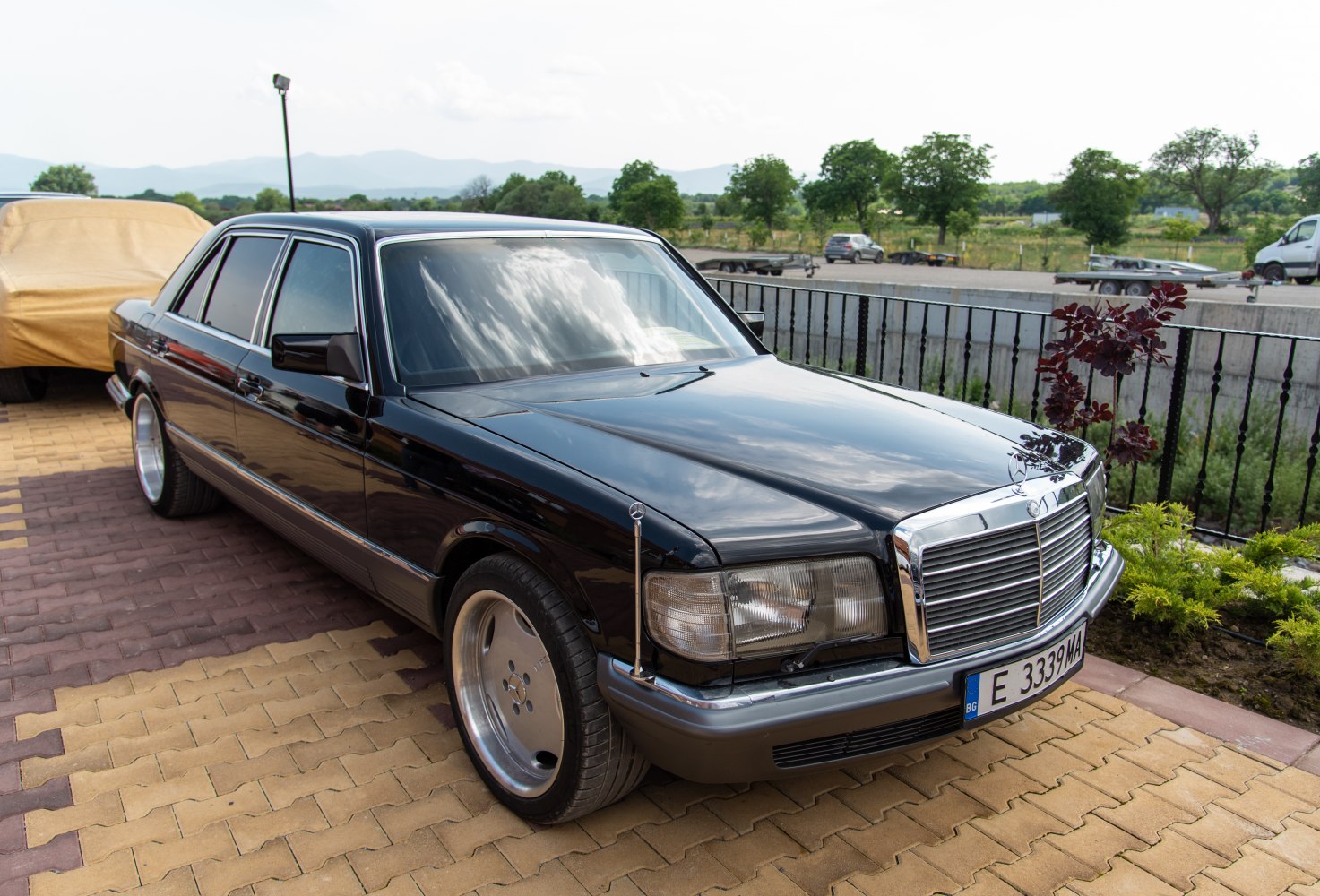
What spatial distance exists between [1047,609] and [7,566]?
4.92m

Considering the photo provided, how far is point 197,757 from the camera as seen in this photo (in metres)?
3.05

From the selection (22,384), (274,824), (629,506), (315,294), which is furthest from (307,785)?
(22,384)

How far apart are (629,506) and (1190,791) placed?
2083 mm

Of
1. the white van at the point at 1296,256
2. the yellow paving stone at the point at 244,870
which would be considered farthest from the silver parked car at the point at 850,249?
the yellow paving stone at the point at 244,870

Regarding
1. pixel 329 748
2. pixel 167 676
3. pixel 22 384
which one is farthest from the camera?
pixel 22 384

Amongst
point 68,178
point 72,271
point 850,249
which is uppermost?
point 68,178

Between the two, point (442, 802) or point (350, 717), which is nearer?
point (442, 802)

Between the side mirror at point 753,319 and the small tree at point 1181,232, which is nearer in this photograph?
the side mirror at point 753,319

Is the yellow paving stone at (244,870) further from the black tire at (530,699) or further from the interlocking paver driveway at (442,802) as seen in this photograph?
the black tire at (530,699)

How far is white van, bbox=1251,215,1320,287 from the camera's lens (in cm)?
2688

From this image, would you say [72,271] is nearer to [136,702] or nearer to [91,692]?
[91,692]

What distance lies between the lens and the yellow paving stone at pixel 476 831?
2.60m

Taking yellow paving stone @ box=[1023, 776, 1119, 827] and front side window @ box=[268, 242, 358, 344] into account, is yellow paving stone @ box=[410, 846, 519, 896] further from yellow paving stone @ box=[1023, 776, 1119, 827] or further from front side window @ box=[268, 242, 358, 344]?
front side window @ box=[268, 242, 358, 344]

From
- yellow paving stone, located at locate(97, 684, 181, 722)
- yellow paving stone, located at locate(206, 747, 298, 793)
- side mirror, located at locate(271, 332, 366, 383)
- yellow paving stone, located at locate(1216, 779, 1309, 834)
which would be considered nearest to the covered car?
yellow paving stone, located at locate(97, 684, 181, 722)
